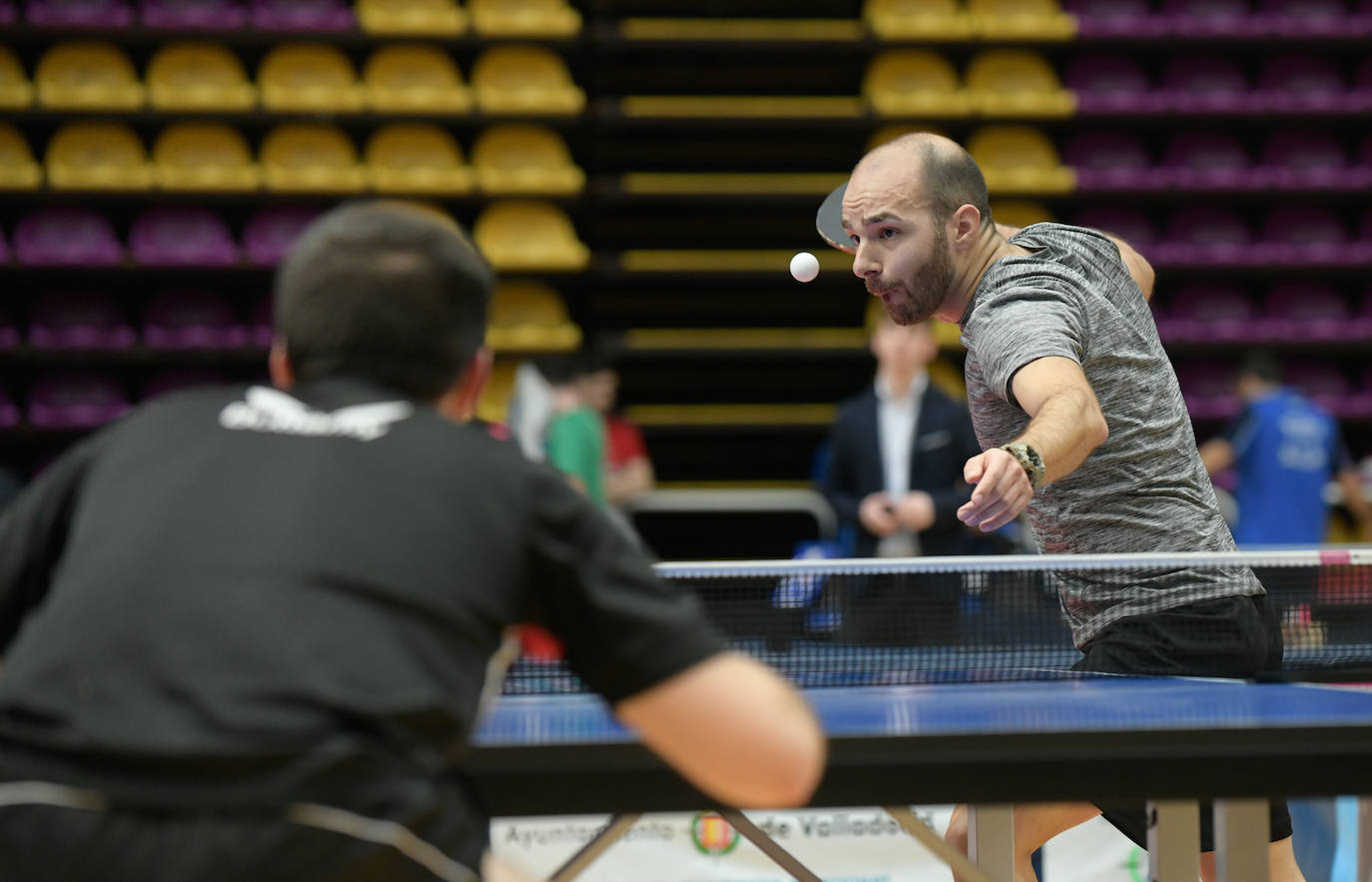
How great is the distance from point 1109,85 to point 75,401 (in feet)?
20.3

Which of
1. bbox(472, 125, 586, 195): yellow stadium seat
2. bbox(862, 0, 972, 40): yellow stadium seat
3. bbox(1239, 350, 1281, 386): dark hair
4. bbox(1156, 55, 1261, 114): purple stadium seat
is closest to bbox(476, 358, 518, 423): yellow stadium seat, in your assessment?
bbox(472, 125, 586, 195): yellow stadium seat

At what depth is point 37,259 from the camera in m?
7.57

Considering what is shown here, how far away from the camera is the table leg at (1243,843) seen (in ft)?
6.71

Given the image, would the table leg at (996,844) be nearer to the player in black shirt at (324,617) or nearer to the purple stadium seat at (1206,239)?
the player in black shirt at (324,617)

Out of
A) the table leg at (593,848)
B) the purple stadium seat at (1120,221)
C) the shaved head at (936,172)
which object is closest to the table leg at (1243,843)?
the table leg at (593,848)

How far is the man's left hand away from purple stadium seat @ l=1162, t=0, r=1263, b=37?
7.24m

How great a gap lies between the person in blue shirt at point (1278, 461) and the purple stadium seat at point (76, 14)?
247 inches

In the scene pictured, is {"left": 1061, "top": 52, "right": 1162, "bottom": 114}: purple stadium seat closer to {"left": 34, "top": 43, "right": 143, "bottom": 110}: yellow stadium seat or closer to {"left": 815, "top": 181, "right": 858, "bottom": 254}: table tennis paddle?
{"left": 34, "top": 43, "right": 143, "bottom": 110}: yellow stadium seat

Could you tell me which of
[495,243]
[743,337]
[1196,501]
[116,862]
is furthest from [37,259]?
[116,862]

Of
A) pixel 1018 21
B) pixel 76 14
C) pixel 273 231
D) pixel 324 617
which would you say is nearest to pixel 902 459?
pixel 1018 21

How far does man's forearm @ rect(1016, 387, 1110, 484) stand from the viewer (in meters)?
1.98

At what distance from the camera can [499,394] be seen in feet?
25.9

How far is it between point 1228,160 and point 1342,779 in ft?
23.6

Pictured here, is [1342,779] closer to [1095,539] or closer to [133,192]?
[1095,539]
